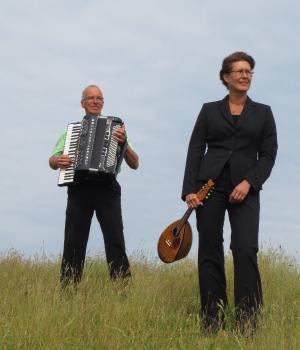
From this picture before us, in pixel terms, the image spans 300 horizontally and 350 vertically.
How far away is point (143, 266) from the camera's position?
1046cm

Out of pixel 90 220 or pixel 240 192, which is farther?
pixel 90 220

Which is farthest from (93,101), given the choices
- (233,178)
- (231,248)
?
(231,248)

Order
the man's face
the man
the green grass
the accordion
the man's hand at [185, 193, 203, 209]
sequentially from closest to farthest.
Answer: the green grass, the man's hand at [185, 193, 203, 209], the accordion, the man, the man's face

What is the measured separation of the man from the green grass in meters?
0.27

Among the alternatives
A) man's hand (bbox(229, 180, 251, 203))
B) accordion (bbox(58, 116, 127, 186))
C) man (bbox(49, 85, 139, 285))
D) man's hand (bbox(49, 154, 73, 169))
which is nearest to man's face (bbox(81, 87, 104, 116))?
man (bbox(49, 85, 139, 285))

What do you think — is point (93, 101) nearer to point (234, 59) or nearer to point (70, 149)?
point (70, 149)

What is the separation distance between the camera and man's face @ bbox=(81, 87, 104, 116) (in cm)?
805

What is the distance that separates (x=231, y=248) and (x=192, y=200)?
56 centimetres

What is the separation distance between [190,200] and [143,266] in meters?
4.09

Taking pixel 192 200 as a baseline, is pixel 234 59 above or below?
above

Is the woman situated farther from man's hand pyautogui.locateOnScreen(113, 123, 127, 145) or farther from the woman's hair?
man's hand pyautogui.locateOnScreen(113, 123, 127, 145)

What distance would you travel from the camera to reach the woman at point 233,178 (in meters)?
6.40

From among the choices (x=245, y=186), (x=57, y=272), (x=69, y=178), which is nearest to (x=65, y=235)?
(x=69, y=178)

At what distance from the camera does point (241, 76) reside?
6.46 metres
